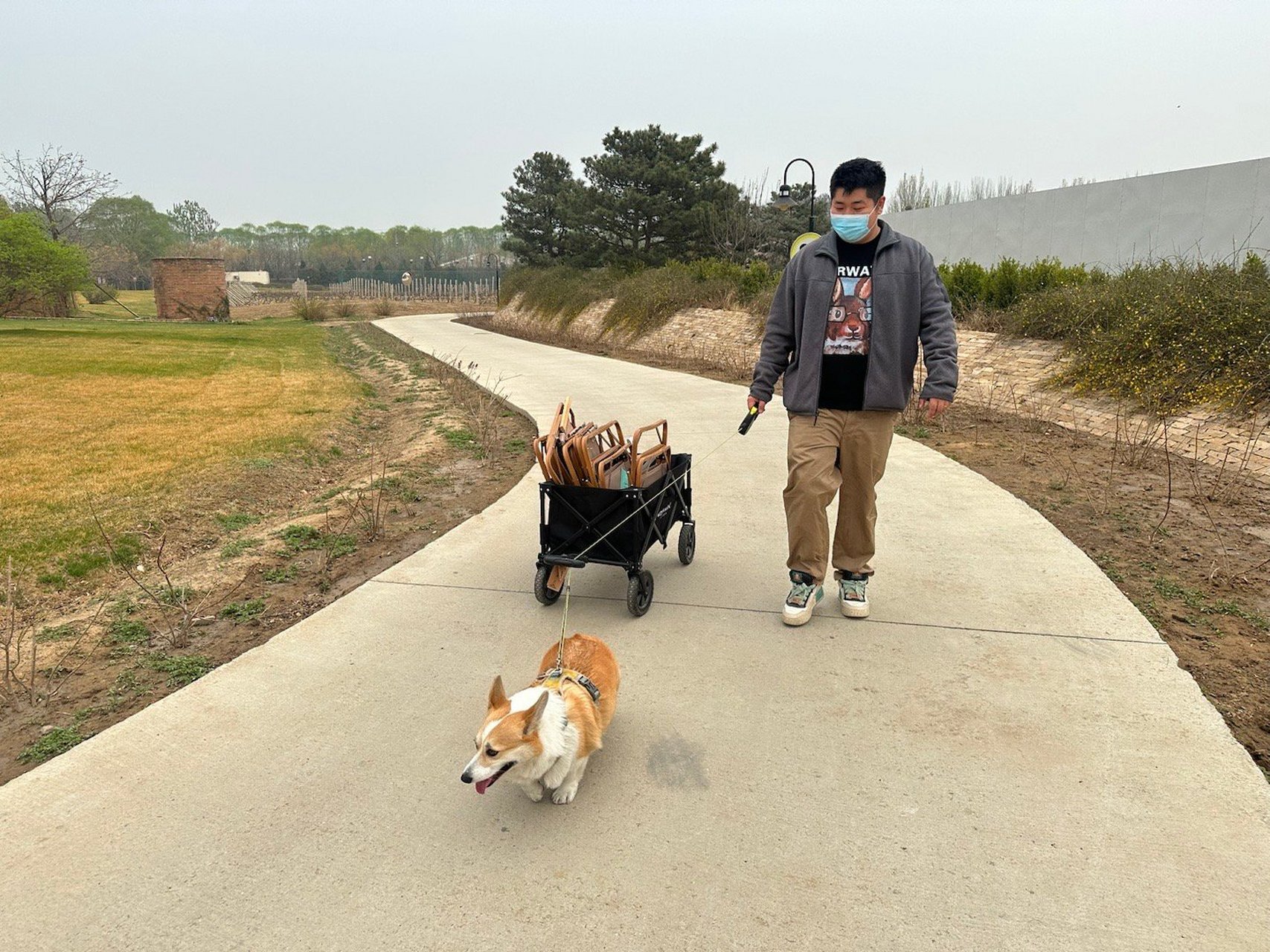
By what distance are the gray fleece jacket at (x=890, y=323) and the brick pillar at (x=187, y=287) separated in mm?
41613

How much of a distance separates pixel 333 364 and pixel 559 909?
63.0 ft

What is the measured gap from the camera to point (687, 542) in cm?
478

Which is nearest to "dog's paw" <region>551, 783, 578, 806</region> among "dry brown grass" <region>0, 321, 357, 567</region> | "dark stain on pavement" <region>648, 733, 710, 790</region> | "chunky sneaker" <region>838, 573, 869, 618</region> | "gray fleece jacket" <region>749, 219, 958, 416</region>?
"dark stain on pavement" <region>648, 733, 710, 790</region>

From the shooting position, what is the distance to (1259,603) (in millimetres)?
4070

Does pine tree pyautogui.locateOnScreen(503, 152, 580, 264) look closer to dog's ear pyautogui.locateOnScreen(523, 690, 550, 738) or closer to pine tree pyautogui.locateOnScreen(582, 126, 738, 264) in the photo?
pine tree pyautogui.locateOnScreen(582, 126, 738, 264)

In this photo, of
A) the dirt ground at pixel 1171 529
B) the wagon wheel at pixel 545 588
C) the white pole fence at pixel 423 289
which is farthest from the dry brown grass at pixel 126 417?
the white pole fence at pixel 423 289

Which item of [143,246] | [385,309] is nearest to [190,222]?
[143,246]

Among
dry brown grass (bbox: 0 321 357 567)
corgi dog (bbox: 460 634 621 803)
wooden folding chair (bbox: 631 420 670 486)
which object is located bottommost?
dry brown grass (bbox: 0 321 357 567)

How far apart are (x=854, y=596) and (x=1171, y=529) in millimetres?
2755

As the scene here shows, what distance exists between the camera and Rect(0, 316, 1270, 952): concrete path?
84.0 inches

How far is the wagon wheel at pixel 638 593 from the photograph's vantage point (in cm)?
399

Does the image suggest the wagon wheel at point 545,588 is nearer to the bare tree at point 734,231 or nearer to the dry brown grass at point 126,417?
the dry brown grass at point 126,417

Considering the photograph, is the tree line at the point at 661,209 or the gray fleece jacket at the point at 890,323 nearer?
the gray fleece jacket at the point at 890,323

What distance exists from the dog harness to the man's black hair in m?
2.34
